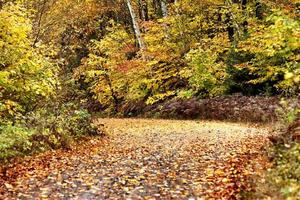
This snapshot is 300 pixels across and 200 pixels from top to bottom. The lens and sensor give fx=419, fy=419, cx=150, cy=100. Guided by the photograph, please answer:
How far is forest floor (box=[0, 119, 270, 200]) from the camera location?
7707 millimetres

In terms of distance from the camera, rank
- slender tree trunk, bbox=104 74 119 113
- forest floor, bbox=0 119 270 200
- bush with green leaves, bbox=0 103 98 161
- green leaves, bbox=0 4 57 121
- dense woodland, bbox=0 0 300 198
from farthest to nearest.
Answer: slender tree trunk, bbox=104 74 119 113 < dense woodland, bbox=0 0 300 198 < green leaves, bbox=0 4 57 121 < bush with green leaves, bbox=0 103 98 161 < forest floor, bbox=0 119 270 200

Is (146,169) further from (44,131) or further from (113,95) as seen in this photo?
(113,95)

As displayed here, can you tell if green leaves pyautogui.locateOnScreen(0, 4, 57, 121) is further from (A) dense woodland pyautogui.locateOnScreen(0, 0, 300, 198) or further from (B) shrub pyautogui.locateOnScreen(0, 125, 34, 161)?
(B) shrub pyautogui.locateOnScreen(0, 125, 34, 161)

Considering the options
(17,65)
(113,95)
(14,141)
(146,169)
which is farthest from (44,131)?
(113,95)

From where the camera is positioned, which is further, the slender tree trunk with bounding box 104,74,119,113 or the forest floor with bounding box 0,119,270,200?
the slender tree trunk with bounding box 104,74,119,113

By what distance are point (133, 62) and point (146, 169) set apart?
1704 cm

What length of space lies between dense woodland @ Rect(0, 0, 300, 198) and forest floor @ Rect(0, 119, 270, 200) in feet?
3.42

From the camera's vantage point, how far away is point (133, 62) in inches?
1027

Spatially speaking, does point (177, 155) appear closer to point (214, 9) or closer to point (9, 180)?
point (9, 180)

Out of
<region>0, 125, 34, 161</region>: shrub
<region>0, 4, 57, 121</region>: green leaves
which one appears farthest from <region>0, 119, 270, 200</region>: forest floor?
<region>0, 4, 57, 121</region>: green leaves

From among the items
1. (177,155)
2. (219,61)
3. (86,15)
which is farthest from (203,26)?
(177,155)

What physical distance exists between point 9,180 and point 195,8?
20.5 meters

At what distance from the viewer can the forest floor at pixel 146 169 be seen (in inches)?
303

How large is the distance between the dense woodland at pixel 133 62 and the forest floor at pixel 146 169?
104 cm
